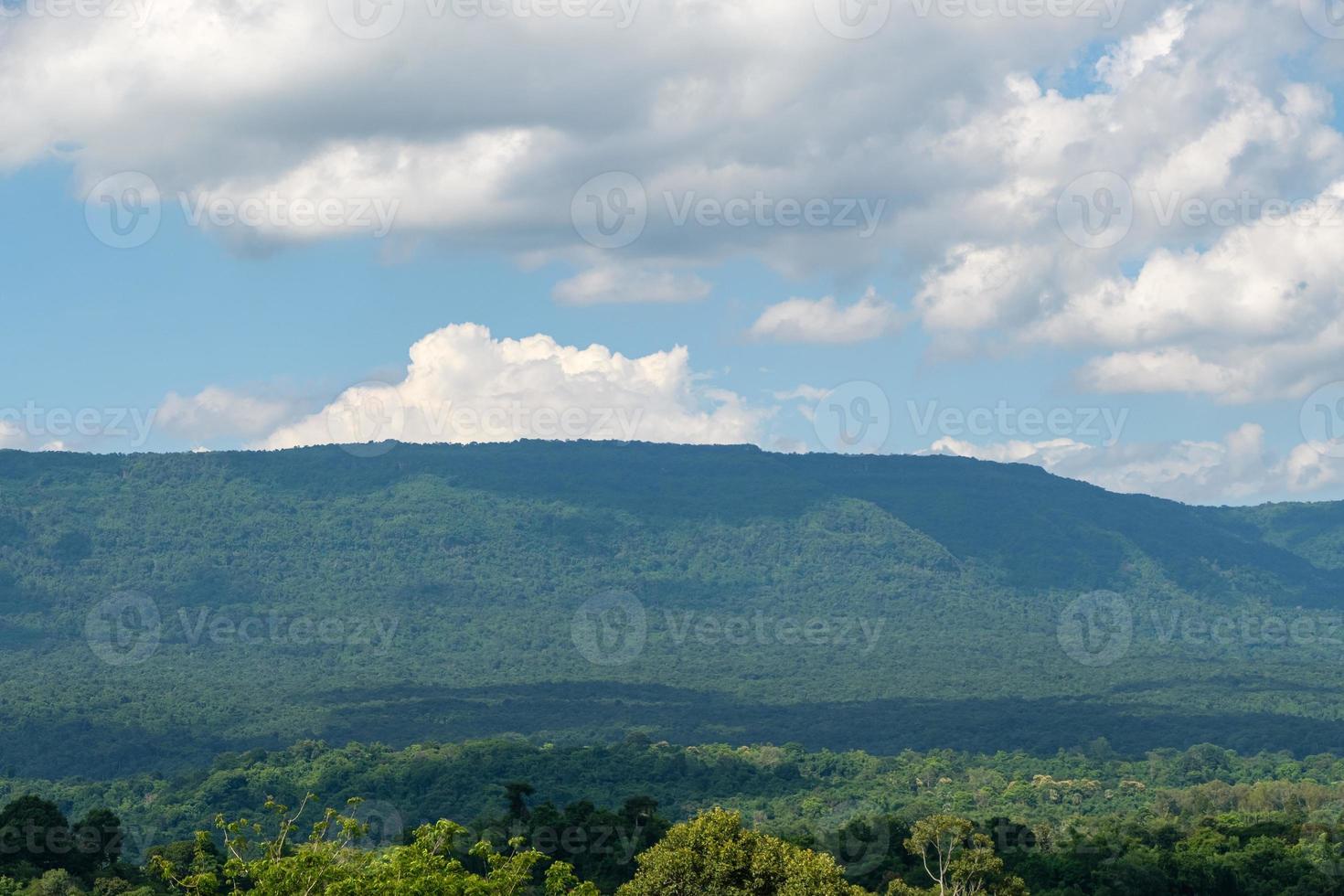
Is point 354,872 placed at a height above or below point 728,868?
above

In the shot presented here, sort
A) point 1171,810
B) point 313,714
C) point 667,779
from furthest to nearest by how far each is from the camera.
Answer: point 313,714 → point 667,779 → point 1171,810

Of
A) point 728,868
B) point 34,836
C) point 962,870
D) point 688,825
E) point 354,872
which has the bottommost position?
point 34,836

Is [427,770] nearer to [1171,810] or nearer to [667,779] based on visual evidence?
[667,779]

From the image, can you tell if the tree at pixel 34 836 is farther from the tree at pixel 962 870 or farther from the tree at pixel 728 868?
the tree at pixel 728 868

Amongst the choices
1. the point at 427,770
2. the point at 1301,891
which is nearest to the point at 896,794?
the point at 427,770

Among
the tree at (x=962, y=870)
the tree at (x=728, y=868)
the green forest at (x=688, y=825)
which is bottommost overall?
the green forest at (x=688, y=825)

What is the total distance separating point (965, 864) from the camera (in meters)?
55.3

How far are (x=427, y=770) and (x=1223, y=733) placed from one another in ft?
287

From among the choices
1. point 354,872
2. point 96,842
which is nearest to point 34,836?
point 96,842

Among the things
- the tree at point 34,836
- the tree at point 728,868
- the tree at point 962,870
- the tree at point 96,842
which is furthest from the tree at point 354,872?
the tree at point 34,836

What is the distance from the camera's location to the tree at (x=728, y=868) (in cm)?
4197

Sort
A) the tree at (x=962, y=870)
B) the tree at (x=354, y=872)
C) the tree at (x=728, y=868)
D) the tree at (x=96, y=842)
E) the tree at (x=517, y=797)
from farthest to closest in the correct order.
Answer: the tree at (x=517, y=797), the tree at (x=96, y=842), the tree at (x=962, y=870), the tree at (x=728, y=868), the tree at (x=354, y=872)

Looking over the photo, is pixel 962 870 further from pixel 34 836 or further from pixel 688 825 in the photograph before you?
pixel 34 836

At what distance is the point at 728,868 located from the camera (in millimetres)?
42250
